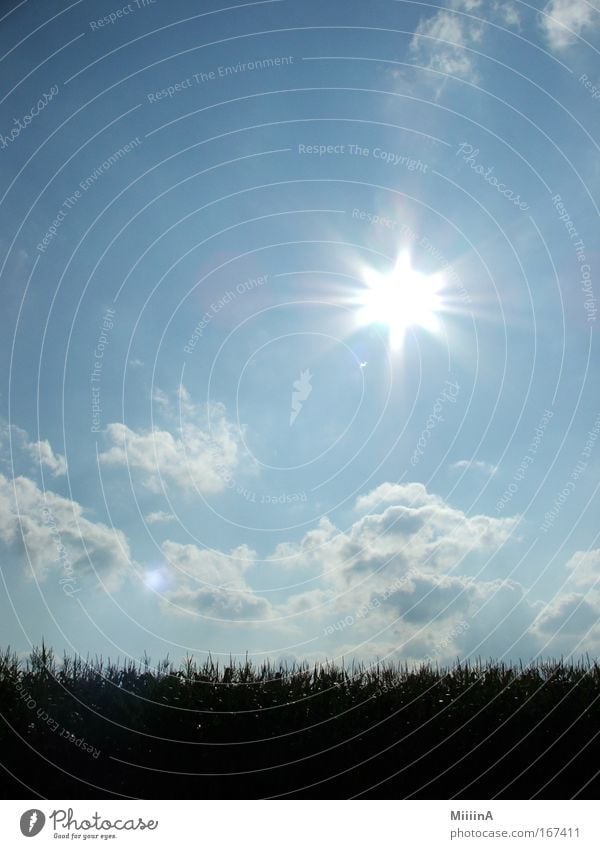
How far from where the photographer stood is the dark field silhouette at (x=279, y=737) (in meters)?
11.2

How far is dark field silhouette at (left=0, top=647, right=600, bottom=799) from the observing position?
11180mm

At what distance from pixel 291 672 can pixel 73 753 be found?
13.2 feet

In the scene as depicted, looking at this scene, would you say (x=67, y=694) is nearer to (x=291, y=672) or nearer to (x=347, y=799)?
(x=291, y=672)
